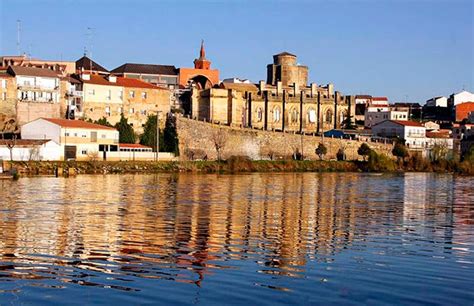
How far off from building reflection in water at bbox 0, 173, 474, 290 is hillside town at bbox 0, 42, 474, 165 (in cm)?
1848

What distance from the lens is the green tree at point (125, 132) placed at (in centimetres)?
6062

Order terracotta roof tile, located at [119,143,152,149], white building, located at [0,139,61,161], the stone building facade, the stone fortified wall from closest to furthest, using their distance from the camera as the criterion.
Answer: white building, located at [0,139,61,161] < terracotta roof tile, located at [119,143,152,149] < the stone fortified wall < the stone building facade

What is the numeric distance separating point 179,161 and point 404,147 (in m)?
26.7

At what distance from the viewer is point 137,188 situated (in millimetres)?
35844

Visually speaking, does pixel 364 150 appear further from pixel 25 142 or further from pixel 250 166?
pixel 25 142

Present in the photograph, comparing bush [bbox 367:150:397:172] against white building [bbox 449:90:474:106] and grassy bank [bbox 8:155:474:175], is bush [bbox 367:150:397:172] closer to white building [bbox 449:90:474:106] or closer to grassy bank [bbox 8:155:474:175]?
grassy bank [bbox 8:155:474:175]

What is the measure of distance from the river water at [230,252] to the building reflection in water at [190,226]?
3 centimetres

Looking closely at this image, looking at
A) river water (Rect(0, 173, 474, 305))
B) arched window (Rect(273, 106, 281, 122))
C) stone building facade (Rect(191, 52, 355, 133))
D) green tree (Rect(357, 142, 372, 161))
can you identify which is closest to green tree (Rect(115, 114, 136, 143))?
stone building facade (Rect(191, 52, 355, 133))

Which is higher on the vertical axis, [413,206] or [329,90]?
[329,90]

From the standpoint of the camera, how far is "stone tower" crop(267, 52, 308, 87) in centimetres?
9006

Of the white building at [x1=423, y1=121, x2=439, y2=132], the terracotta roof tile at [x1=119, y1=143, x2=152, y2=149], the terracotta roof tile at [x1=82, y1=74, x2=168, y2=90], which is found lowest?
the terracotta roof tile at [x1=119, y1=143, x2=152, y2=149]

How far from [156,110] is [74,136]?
13.4 metres

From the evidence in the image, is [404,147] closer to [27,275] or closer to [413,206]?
[413,206]

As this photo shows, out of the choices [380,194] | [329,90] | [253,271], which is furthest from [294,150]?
[253,271]
